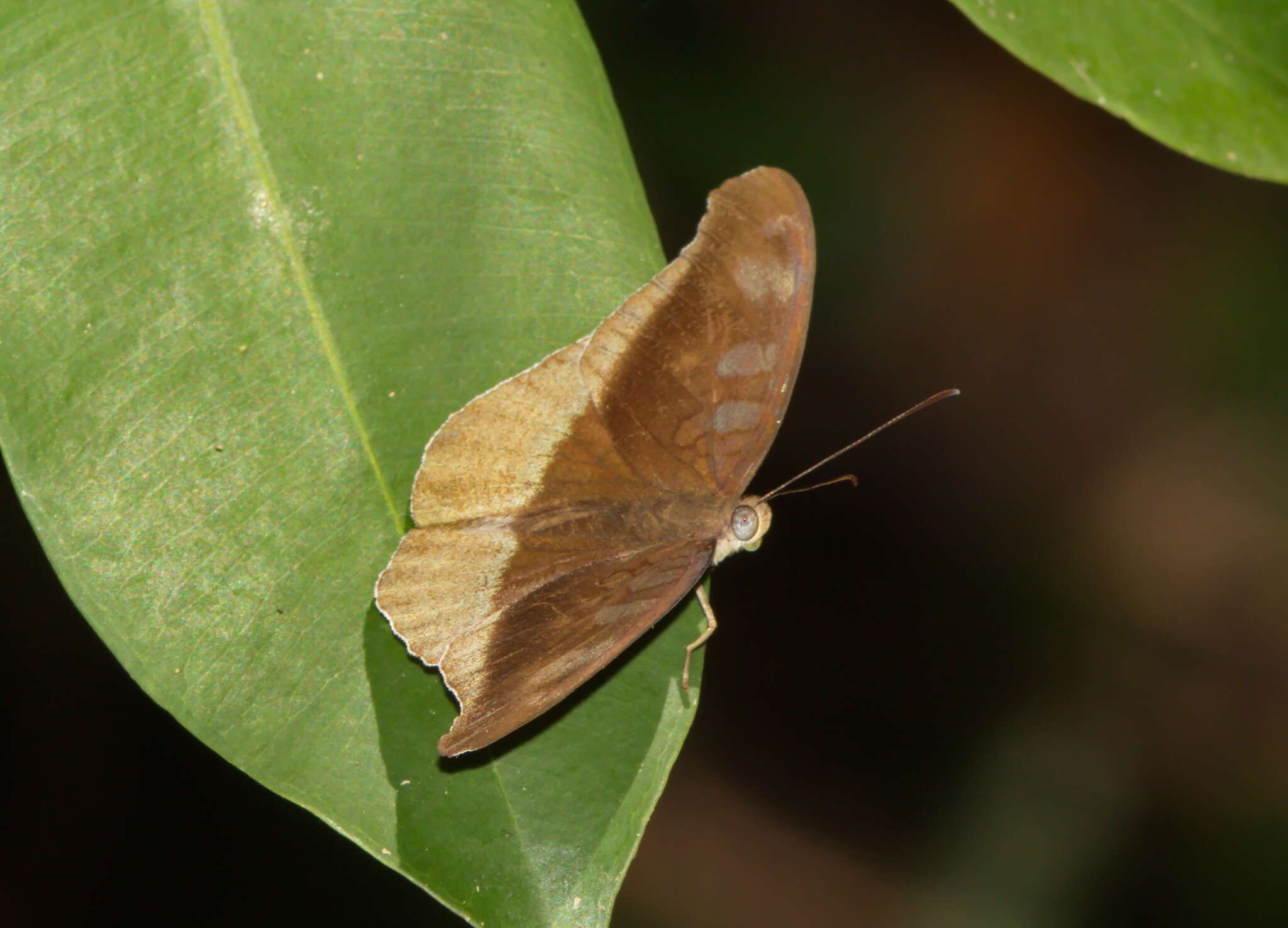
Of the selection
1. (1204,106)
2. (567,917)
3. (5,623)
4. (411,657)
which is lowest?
(5,623)

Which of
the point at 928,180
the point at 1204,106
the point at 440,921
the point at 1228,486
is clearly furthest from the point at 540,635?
the point at 1228,486

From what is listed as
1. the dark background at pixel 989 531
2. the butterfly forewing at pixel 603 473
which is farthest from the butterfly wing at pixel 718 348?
the dark background at pixel 989 531

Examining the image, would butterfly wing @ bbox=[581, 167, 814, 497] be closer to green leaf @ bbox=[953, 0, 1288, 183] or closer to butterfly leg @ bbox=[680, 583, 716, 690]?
butterfly leg @ bbox=[680, 583, 716, 690]

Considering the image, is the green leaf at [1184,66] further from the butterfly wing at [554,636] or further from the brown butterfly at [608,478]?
the butterfly wing at [554,636]

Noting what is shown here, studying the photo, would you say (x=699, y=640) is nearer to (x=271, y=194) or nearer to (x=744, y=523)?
(x=744, y=523)

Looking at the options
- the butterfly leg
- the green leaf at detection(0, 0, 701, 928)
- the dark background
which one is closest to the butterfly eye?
the butterfly leg

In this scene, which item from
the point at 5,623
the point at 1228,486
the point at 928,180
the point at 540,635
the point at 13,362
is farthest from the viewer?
the point at 1228,486

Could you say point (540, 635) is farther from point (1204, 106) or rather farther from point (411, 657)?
point (1204, 106)
